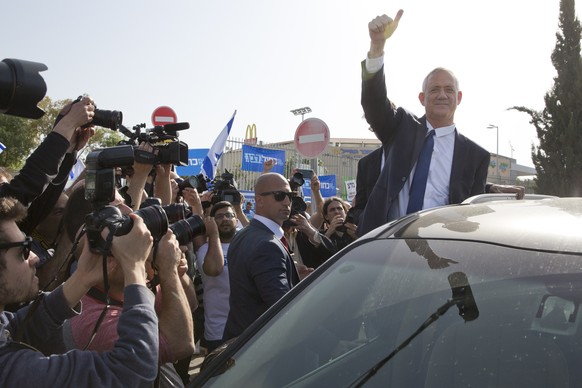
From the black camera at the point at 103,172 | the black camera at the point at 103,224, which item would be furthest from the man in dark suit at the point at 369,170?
the black camera at the point at 103,224

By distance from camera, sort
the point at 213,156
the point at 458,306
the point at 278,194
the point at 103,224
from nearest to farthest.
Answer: the point at 458,306 → the point at 103,224 → the point at 278,194 → the point at 213,156

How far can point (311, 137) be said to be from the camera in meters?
7.66

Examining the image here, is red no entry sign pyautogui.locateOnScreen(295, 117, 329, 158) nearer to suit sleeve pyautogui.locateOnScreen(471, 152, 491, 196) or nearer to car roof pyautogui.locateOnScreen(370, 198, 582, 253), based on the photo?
suit sleeve pyautogui.locateOnScreen(471, 152, 491, 196)

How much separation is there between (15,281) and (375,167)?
2.67 m

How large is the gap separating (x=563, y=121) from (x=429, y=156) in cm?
1852

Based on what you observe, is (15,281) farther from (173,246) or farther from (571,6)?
(571,6)

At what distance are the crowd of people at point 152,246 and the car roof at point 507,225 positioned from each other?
2.88 ft

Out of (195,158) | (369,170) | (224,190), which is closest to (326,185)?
(195,158)

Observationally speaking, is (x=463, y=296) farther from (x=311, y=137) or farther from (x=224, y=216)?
(x=311, y=137)

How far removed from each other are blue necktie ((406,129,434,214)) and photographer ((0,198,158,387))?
1860mm

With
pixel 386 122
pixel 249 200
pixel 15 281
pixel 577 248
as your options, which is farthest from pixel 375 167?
pixel 249 200

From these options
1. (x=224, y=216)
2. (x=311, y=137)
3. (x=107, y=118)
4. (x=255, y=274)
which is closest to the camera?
(x=107, y=118)

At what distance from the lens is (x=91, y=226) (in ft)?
6.53

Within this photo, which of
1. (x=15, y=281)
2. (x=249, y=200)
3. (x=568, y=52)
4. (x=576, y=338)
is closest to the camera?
(x=576, y=338)
